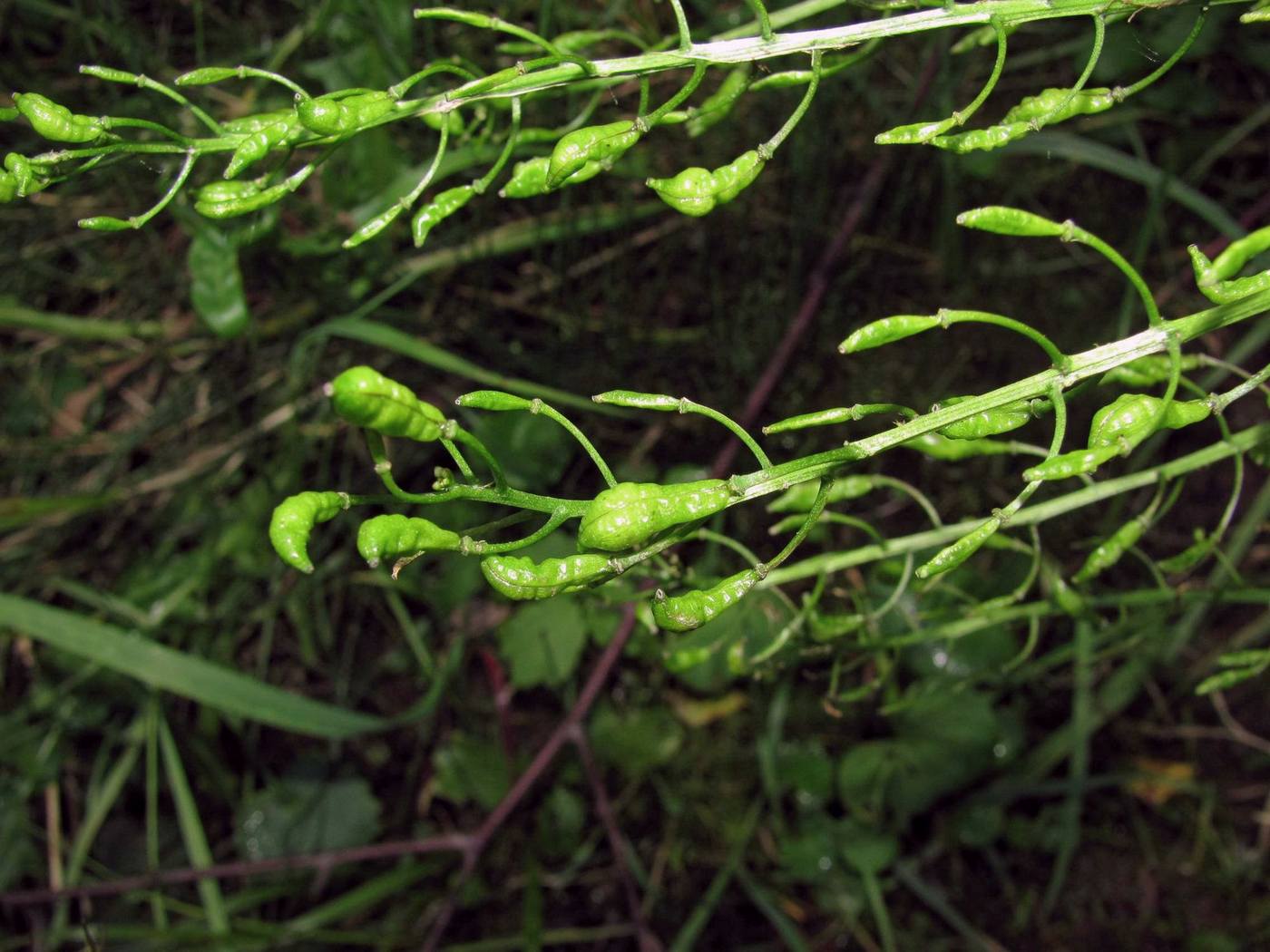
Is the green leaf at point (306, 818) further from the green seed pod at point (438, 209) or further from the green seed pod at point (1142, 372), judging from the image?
the green seed pod at point (1142, 372)

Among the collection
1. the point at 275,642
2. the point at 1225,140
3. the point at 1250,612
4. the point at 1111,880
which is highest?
the point at 1225,140

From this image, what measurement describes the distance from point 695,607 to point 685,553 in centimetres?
154

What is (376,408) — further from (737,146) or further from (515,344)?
(737,146)

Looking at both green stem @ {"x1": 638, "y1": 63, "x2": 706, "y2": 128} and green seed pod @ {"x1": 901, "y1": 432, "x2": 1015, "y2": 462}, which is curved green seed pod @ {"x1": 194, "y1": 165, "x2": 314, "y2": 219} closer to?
green stem @ {"x1": 638, "y1": 63, "x2": 706, "y2": 128}

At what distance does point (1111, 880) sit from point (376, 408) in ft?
8.52

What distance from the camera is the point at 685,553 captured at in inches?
99.8

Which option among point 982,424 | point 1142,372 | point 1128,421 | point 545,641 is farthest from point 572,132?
point 545,641

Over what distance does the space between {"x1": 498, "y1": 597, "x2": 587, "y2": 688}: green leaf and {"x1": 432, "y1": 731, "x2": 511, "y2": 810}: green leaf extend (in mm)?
284

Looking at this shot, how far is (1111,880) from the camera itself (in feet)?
8.84

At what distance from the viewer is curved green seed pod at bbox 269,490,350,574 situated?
3.17 ft

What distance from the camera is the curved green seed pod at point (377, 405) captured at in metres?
0.85

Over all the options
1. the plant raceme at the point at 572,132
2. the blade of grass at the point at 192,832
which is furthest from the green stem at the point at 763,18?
the blade of grass at the point at 192,832

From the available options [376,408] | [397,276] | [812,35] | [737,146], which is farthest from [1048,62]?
[376,408]

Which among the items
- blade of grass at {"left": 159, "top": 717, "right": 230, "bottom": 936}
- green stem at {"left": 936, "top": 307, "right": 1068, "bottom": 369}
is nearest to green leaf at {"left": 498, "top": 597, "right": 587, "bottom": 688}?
blade of grass at {"left": 159, "top": 717, "right": 230, "bottom": 936}
